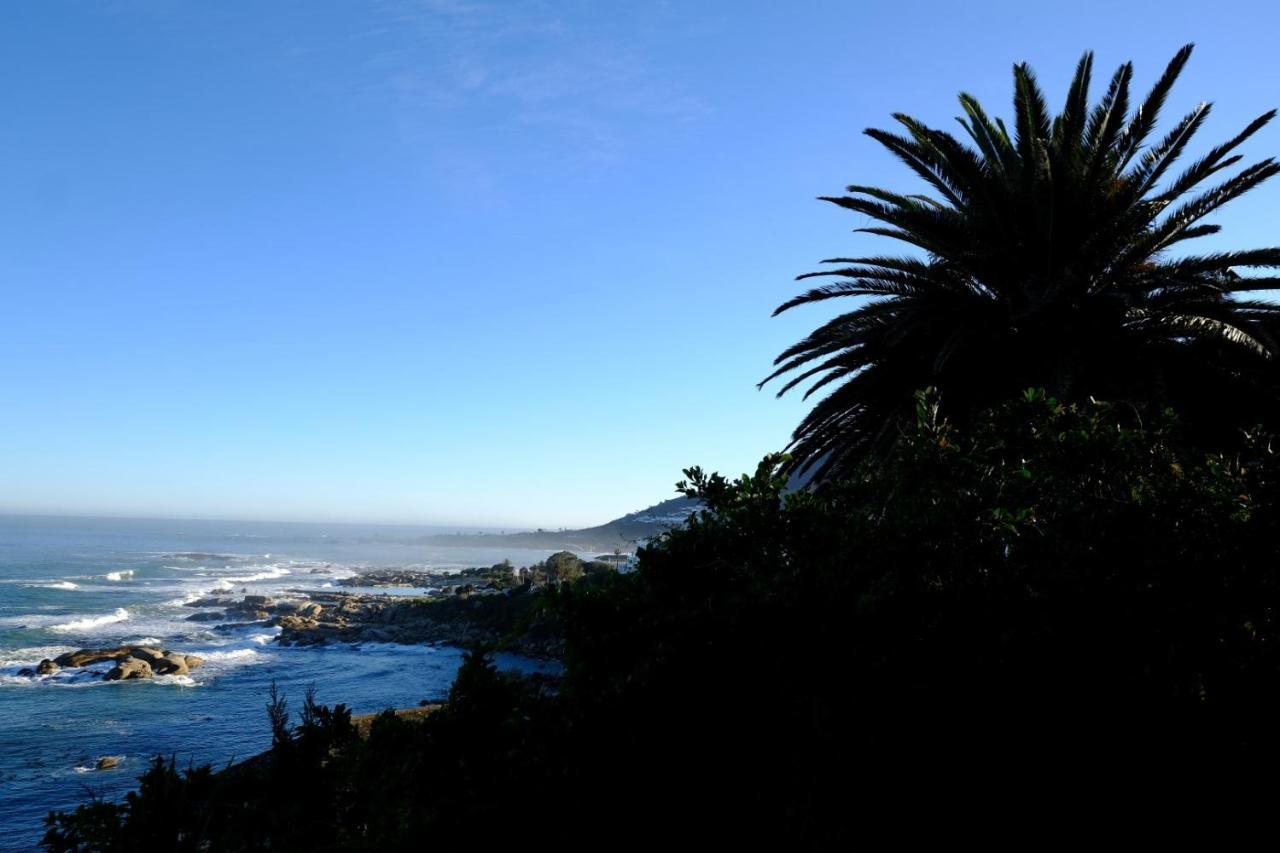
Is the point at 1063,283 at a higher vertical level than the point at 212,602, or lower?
higher

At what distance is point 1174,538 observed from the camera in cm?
384

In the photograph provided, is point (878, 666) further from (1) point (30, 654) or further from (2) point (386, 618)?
(2) point (386, 618)

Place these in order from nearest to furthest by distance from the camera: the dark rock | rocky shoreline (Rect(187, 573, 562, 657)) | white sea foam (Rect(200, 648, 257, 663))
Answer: white sea foam (Rect(200, 648, 257, 663)) < rocky shoreline (Rect(187, 573, 562, 657)) < the dark rock

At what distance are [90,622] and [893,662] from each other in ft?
195

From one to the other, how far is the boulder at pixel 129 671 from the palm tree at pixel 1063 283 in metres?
37.6

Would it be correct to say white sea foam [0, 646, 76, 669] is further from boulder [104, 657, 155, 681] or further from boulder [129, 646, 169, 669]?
boulder [104, 657, 155, 681]

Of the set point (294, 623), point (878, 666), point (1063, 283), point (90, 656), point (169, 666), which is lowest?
point (294, 623)

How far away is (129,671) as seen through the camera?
3403 centimetres

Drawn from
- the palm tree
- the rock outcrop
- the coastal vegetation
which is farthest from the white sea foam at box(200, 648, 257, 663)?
the palm tree

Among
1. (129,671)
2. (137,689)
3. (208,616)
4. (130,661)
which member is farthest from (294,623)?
(137,689)

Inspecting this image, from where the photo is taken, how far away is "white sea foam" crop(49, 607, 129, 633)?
150 ft

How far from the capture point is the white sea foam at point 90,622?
45844mm

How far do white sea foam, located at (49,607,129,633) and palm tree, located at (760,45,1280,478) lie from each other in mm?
54143

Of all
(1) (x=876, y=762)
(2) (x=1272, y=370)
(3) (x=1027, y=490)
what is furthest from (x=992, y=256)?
(1) (x=876, y=762)
